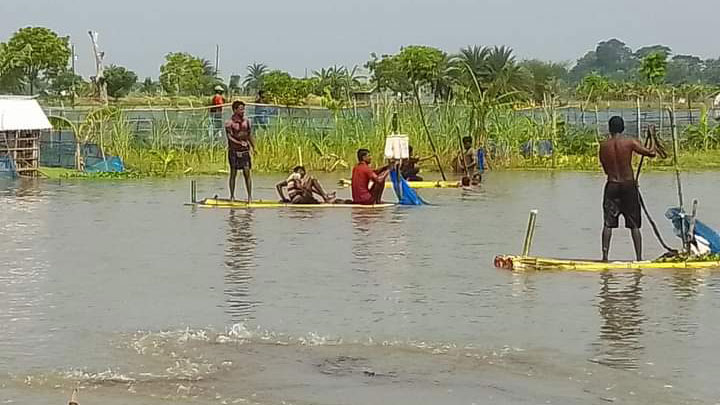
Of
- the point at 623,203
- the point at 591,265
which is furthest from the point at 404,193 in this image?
the point at 623,203

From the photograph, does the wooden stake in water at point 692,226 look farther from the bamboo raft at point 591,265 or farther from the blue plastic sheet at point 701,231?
the bamboo raft at point 591,265

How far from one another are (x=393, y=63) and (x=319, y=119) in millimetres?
11395

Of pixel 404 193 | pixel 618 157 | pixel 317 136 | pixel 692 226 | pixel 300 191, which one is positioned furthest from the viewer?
pixel 317 136

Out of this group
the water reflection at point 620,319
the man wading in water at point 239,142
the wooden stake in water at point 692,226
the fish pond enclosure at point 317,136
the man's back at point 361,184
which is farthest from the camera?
the fish pond enclosure at point 317,136

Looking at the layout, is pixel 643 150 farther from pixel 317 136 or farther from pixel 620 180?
pixel 317 136

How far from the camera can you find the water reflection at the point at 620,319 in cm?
915

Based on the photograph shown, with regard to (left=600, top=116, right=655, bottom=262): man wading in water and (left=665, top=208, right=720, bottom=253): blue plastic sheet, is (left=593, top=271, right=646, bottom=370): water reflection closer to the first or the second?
(left=600, top=116, right=655, bottom=262): man wading in water

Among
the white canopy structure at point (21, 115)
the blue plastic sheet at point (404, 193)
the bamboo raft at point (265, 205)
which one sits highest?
the white canopy structure at point (21, 115)

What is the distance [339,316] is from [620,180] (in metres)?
4.04

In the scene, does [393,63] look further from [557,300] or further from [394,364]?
[394,364]

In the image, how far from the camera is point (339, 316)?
10.8 meters

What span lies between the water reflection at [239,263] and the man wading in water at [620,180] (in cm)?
405

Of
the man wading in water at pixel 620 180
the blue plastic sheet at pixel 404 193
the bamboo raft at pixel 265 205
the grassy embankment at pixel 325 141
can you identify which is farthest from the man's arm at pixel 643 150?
the grassy embankment at pixel 325 141

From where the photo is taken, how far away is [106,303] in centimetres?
1152
